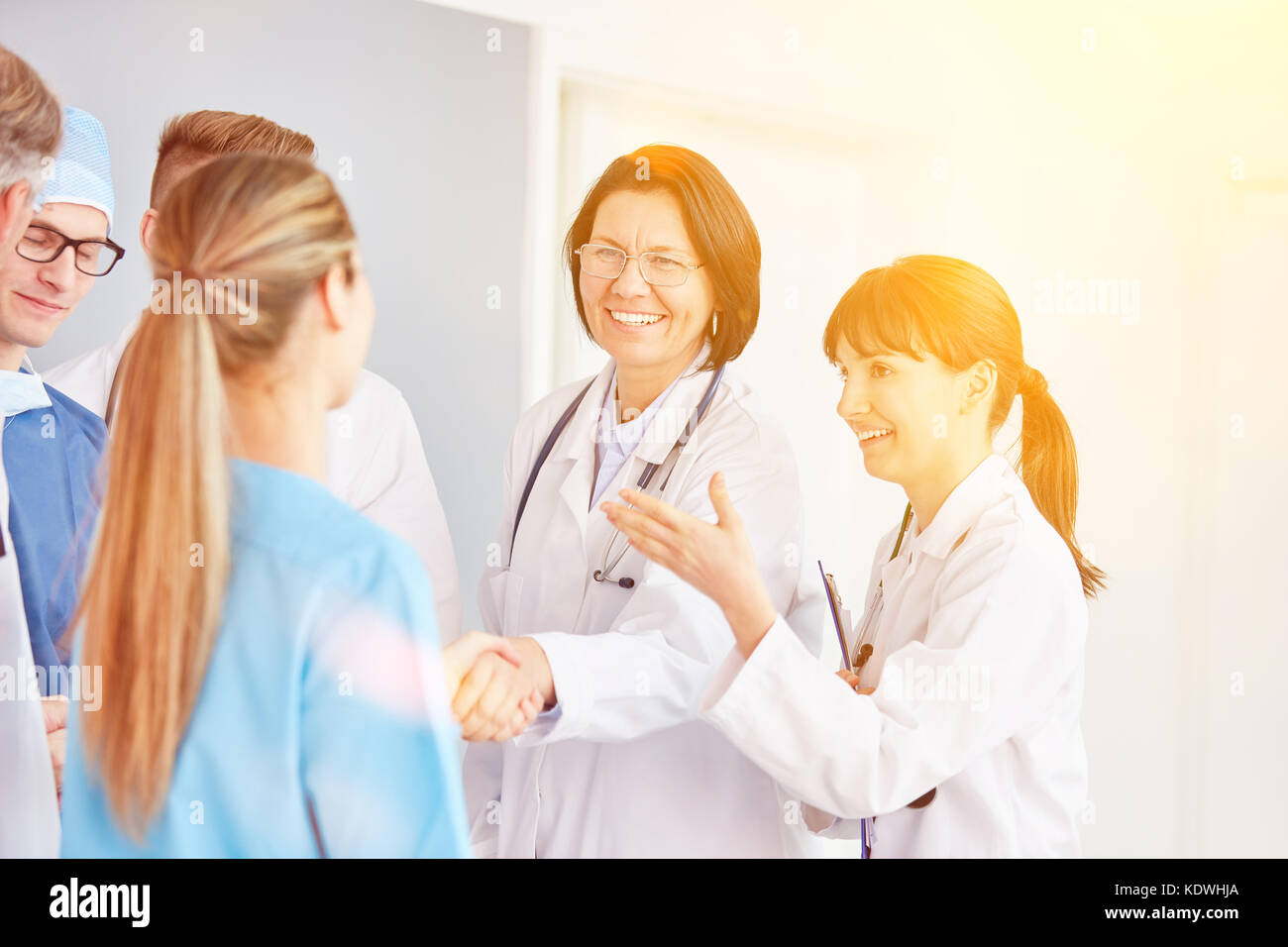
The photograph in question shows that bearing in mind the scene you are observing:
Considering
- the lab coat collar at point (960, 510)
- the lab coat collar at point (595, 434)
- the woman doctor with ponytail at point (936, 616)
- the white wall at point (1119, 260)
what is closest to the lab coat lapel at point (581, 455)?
the lab coat collar at point (595, 434)

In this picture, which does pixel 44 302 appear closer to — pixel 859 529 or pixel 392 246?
pixel 392 246

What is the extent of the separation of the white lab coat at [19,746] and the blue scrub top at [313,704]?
0.51m

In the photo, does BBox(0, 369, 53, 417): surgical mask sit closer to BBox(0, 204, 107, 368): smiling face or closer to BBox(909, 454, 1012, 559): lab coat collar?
BBox(0, 204, 107, 368): smiling face

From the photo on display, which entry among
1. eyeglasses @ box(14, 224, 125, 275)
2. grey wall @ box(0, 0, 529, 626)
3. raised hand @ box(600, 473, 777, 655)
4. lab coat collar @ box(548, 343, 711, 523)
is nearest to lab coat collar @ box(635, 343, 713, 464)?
lab coat collar @ box(548, 343, 711, 523)

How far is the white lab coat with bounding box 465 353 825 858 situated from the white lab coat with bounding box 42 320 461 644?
17 centimetres

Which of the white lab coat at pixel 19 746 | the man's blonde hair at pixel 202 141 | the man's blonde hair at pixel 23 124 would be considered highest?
the man's blonde hair at pixel 202 141

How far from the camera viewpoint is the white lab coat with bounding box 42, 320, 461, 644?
5.35ft

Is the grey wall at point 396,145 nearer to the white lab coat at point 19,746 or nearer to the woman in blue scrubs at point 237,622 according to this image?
the white lab coat at point 19,746

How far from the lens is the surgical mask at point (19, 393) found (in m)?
1.36

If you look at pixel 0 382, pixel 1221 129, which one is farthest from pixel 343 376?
pixel 1221 129

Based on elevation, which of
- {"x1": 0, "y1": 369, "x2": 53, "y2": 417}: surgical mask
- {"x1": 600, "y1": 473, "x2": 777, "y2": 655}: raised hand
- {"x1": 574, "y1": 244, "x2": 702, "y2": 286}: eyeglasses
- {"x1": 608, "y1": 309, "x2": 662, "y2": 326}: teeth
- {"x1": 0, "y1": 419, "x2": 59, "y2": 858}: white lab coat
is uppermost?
{"x1": 574, "y1": 244, "x2": 702, "y2": 286}: eyeglasses

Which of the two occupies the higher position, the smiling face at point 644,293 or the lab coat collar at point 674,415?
the smiling face at point 644,293

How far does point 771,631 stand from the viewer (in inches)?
46.5

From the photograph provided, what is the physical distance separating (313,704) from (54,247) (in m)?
0.97
